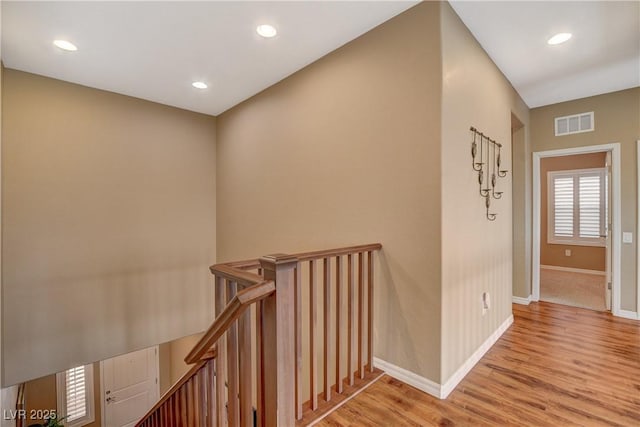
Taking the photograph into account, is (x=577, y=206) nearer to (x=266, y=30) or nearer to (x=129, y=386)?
(x=266, y=30)

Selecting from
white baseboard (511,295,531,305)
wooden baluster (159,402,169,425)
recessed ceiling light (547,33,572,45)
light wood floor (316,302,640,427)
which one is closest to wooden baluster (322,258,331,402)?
light wood floor (316,302,640,427)

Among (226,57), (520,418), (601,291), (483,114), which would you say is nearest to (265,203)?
(226,57)

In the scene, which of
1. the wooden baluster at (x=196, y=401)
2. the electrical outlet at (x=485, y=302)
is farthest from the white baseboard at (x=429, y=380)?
the wooden baluster at (x=196, y=401)

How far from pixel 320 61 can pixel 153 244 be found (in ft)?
10.7

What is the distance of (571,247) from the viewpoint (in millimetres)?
5996

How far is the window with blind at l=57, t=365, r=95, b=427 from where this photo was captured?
4.45 m

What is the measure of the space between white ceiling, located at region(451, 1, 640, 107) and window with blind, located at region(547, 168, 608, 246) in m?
2.89

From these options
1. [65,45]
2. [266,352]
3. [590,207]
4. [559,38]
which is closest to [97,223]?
[65,45]

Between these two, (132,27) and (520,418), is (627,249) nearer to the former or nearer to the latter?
(520,418)

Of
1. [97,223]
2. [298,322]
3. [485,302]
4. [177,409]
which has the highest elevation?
[97,223]

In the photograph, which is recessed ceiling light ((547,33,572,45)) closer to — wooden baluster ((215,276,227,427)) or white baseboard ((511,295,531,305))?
white baseboard ((511,295,531,305))

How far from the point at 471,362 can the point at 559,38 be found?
2923 millimetres

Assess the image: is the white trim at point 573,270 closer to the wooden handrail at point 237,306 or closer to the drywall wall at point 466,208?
the drywall wall at point 466,208

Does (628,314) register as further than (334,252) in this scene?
Yes
